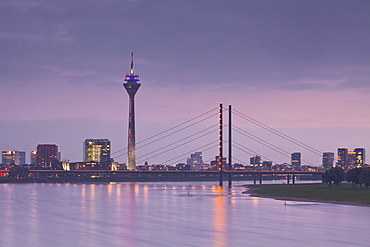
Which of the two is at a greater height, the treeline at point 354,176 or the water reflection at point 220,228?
the treeline at point 354,176

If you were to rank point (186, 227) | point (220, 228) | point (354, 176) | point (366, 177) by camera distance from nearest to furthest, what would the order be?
point (220, 228)
point (186, 227)
point (366, 177)
point (354, 176)

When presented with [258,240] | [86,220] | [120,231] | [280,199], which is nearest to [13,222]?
[86,220]

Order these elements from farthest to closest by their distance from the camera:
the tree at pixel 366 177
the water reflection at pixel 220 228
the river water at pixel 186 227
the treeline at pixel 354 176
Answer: the treeline at pixel 354 176
the tree at pixel 366 177
the river water at pixel 186 227
the water reflection at pixel 220 228

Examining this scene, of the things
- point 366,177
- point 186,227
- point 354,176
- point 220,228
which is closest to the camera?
point 220,228

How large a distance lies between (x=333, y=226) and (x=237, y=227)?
999 cm

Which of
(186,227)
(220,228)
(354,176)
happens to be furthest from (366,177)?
(186,227)

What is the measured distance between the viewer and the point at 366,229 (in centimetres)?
5838

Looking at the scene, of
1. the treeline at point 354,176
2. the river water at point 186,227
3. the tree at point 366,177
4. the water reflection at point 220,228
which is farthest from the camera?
the treeline at point 354,176

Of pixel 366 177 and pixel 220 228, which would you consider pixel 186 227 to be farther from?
pixel 366 177

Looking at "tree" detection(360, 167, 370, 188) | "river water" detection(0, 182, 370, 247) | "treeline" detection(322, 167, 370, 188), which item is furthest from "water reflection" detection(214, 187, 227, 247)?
"treeline" detection(322, 167, 370, 188)

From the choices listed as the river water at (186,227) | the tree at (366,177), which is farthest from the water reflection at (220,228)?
the tree at (366,177)

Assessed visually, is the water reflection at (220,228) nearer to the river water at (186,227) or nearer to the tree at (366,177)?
the river water at (186,227)

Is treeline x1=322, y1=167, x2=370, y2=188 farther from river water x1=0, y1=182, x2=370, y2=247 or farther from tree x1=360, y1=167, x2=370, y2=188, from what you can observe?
river water x1=0, y1=182, x2=370, y2=247

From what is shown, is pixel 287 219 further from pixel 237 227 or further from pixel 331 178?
pixel 331 178
